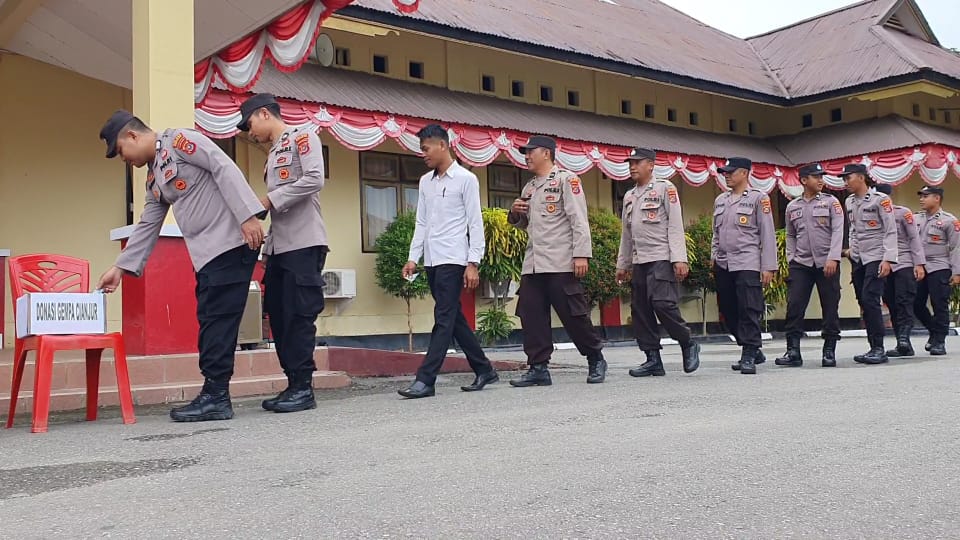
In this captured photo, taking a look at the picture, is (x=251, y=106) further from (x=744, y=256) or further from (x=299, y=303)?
(x=744, y=256)

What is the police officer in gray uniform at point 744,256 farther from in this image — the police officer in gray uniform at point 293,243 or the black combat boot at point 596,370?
the police officer in gray uniform at point 293,243

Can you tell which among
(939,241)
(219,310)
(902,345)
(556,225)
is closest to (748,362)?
(556,225)

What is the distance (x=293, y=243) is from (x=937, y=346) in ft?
24.0

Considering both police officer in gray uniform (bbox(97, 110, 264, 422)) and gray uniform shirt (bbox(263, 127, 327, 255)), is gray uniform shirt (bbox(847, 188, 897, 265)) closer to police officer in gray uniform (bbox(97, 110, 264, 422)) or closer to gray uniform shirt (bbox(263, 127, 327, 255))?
gray uniform shirt (bbox(263, 127, 327, 255))

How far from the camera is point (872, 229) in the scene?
364 inches

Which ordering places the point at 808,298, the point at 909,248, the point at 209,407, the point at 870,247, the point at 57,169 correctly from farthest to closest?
the point at 57,169 < the point at 909,248 < the point at 870,247 < the point at 808,298 < the point at 209,407

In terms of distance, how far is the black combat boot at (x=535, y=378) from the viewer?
698 centimetres

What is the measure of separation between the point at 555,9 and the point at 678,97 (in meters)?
2.98

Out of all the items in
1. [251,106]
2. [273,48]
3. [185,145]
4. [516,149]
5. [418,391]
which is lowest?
[418,391]

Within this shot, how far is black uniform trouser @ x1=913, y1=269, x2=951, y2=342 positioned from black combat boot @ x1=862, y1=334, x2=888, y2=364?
1827mm

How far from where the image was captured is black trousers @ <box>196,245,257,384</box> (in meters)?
5.36

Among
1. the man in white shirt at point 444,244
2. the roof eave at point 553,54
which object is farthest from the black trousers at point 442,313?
the roof eave at point 553,54

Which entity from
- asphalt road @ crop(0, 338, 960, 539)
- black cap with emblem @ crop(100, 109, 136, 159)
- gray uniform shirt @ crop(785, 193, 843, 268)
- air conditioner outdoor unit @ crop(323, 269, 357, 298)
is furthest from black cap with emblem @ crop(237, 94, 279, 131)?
air conditioner outdoor unit @ crop(323, 269, 357, 298)

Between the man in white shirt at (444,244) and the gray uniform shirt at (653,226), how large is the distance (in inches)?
68.5
